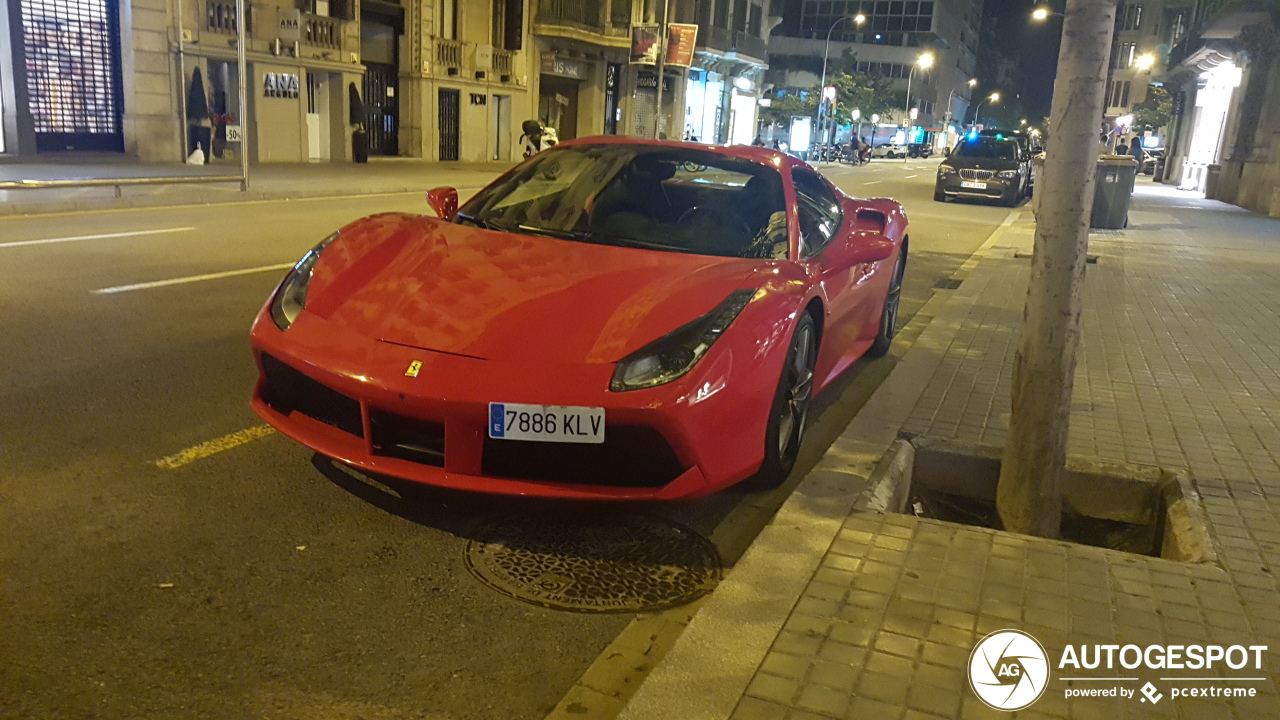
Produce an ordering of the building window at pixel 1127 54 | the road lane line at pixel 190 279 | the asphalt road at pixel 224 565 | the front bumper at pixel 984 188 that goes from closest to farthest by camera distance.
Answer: the asphalt road at pixel 224 565, the road lane line at pixel 190 279, the front bumper at pixel 984 188, the building window at pixel 1127 54

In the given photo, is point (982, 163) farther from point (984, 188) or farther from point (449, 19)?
point (449, 19)

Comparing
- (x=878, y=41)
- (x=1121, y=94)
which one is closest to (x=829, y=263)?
(x=1121, y=94)

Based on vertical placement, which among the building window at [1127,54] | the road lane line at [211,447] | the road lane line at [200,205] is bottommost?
the road lane line at [200,205]

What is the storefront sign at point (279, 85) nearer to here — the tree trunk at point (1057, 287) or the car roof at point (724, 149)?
the car roof at point (724, 149)

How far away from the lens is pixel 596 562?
349cm

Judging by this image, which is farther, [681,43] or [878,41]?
[878,41]

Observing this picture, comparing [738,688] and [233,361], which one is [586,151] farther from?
[738,688]

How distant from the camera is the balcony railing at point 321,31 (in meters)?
26.2

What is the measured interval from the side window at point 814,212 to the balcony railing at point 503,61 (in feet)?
99.0

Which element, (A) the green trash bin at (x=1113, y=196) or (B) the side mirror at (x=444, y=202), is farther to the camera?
(A) the green trash bin at (x=1113, y=196)

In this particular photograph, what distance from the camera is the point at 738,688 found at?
258 cm

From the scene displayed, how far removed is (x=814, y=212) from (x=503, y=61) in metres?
31.2

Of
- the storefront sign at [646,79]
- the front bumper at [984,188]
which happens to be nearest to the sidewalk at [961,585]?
the front bumper at [984,188]

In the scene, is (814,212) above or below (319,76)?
below
